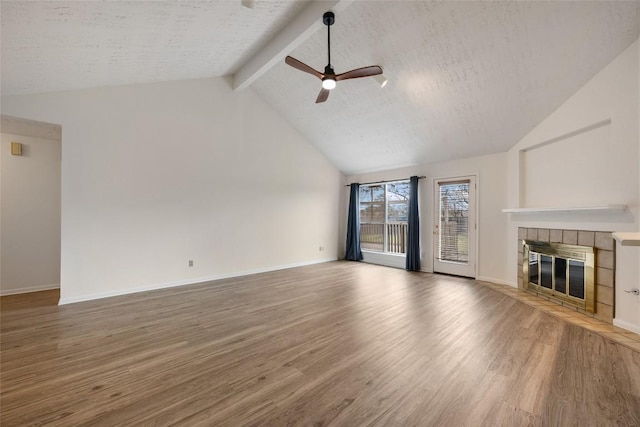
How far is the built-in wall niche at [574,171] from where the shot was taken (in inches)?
121

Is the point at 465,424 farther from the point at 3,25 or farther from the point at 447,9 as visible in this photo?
the point at 3,25

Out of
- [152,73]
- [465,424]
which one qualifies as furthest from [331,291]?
[152,73]

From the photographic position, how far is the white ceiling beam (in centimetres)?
307

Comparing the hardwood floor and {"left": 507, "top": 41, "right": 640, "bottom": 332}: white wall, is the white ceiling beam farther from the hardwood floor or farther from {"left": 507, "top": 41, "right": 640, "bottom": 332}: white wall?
the hardwood floor

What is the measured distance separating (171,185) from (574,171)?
604cm

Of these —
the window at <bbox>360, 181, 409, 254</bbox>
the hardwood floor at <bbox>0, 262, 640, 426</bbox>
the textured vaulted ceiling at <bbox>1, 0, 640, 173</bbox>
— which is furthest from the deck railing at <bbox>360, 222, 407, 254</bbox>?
the hardwood floor at <bbox>0, 262, 640, 426</bbox>

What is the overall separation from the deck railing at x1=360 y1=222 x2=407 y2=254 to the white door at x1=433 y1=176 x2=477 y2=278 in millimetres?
899

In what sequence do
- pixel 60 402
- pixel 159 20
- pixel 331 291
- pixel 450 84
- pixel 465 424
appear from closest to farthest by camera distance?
pixel 465 424 < pixel 60 402 < pixel 159 20 < pixel 450 84 < pixel 331 291

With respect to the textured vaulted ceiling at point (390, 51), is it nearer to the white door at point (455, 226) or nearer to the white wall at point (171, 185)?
A: the white wall at point (171, 185)

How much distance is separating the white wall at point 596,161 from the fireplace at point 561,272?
279mm

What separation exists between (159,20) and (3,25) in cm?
118

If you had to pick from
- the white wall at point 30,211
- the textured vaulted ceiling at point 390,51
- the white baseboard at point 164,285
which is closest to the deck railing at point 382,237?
the white baseboard at point 164,285

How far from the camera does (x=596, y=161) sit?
3256 millimetres

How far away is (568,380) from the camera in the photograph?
1.90 metres
